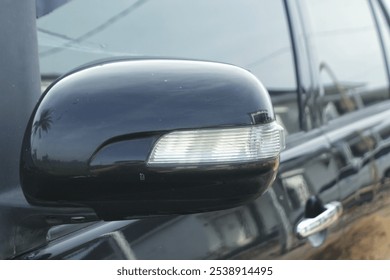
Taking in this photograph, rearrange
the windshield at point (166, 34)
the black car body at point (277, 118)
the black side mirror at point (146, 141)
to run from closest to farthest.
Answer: the black side mirror at point (146, 141), the black car body at point (277, 118), the windshield at point (166, 34)

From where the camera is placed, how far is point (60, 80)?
3.22 feet

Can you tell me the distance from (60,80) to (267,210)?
66cm

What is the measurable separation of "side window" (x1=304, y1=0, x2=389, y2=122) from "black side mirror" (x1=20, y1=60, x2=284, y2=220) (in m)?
1.07

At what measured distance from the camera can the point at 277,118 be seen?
1.72 m

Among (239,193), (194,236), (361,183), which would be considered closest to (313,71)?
(361,183)

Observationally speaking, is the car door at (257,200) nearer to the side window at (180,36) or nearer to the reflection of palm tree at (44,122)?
the side window at (180,36)

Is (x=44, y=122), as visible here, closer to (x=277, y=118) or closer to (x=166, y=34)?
(x=166, y=34)

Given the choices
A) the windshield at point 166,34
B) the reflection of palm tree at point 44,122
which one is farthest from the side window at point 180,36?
the reflection of palm tree at point 44,122

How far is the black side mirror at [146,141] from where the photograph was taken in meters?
0.94

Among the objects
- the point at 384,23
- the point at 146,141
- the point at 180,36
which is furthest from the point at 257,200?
the point at 384,23

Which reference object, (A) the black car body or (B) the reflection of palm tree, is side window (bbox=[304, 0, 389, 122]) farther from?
(B) the reflection of palm tree

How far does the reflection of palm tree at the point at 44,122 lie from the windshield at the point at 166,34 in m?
0.47

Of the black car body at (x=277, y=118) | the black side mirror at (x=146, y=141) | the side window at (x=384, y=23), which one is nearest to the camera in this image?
the black side mirror at (x=146, y=141)

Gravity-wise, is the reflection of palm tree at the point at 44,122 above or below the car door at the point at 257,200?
above
